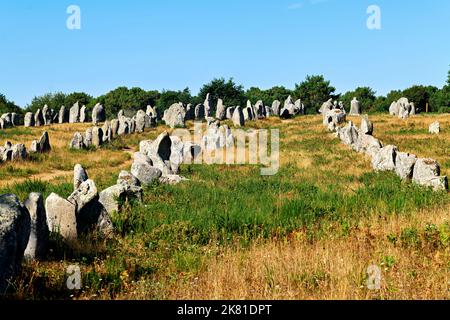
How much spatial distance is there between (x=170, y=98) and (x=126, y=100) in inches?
385

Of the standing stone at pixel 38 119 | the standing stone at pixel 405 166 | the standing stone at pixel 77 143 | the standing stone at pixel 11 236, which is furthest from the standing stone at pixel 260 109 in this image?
the standing stone at pixel 11 236

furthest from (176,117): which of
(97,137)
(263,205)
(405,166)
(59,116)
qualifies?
(263,205)

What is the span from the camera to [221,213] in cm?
1129

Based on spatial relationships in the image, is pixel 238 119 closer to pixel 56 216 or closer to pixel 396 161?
pixel 396 161

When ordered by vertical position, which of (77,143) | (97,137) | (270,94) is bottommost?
(77,143)

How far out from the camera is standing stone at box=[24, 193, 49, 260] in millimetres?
7883

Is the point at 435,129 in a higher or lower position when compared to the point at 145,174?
higher

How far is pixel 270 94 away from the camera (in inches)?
4560

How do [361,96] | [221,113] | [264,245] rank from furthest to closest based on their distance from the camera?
[361,96] < [221,113] < [264,245]

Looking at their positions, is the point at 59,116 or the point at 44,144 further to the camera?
the point at 59,116

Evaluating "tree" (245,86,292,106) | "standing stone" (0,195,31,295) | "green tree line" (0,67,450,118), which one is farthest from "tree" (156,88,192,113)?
"standing stone" (0,195,31,295)

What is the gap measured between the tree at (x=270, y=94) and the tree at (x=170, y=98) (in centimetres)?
1598

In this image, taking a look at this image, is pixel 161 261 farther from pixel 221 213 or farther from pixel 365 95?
pixel 365 95

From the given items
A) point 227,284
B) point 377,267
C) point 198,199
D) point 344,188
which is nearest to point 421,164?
point 344,188
